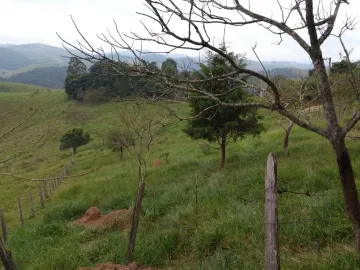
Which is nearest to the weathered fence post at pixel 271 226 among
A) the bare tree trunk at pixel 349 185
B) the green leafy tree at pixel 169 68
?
the bare tree trunk at pixel 349 185

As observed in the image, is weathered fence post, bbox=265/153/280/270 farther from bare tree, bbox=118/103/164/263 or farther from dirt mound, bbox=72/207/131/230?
dirt mound, bbox=72/207/131/230

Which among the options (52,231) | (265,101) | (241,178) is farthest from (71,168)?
(265,101)

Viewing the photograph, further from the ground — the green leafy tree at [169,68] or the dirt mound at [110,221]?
the green leafy tree at [169,68]

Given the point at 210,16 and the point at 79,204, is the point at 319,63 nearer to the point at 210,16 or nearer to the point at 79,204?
the point at 210,16

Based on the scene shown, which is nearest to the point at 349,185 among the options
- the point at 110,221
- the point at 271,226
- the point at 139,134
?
the point at 271,226

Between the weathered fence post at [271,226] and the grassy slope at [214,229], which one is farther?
the grassy slope at [214,229]

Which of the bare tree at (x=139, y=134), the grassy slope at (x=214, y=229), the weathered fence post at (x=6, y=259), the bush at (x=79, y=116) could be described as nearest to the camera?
the weathered fence post at (x=6, y=259)

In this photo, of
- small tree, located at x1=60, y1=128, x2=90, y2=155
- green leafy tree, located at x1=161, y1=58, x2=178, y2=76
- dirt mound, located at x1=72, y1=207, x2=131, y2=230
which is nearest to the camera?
green leafy tree, located at x1=161, y1=58, x2=178, y2=76

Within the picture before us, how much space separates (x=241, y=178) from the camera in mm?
11344

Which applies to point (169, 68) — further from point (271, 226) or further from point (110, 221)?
point (110, 221)

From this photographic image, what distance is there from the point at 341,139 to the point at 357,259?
1551 mm

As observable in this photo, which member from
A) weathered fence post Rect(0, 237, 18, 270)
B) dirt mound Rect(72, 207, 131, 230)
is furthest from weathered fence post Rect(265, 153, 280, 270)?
dirt mound Rect(72, 207, 131, 230)

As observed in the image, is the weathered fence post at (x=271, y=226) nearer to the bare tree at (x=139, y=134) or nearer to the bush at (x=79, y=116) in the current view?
the bare tree at (x=139, y=134)

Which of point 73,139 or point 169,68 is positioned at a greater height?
point 169,68
